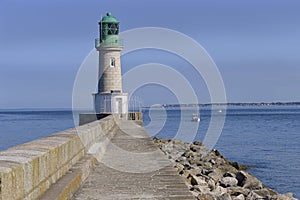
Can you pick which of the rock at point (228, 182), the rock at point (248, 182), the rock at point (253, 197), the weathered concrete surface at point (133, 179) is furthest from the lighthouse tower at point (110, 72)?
the rock at point (253, 197)

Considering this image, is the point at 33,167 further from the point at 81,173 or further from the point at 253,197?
the point at 253,197

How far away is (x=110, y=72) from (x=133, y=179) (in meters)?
18.0

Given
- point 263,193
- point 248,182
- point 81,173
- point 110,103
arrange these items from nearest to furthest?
point 81,173
point 263,193
point 248,182
point 110,103

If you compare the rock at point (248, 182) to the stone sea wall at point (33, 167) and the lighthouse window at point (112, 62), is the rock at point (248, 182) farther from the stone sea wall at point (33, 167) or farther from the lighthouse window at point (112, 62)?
the lighthouse window at point (112, 62)

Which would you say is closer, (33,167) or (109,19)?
(33,167)

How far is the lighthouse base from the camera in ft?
76.5

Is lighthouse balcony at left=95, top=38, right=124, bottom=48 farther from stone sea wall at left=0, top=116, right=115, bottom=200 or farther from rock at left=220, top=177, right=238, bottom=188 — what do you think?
stone sea wall at left=0, top=116, right=115, bottom=200

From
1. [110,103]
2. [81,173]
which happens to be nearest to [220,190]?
[81,173]

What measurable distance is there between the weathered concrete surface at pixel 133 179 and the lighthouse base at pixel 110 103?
14.3 metres

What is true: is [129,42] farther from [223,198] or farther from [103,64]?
[223,198]

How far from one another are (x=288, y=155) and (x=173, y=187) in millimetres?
18576

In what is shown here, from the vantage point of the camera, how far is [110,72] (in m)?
24.0

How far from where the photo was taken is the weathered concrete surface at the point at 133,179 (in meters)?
5.19

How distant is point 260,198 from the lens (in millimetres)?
8570
